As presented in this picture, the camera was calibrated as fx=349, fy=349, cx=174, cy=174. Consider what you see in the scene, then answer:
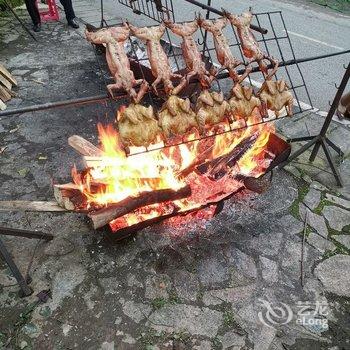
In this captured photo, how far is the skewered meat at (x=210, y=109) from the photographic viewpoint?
13.4 feet

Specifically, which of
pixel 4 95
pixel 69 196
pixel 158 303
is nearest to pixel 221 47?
pixel 69 196

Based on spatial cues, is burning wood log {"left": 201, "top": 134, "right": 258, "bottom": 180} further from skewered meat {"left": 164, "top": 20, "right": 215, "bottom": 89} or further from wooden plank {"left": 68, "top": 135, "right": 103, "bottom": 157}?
wooden plank {"left": 68, "top": 135, "right": 103, "bottom": 157}

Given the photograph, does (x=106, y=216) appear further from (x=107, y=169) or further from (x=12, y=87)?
(x=12, y=87)

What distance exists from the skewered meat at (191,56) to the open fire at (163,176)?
721 millimetres

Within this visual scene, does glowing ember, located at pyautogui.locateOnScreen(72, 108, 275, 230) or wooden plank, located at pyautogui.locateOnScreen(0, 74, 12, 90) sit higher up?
glowing ember, located at pyautogui.locateOnScreen(72, 108, 275, 230)

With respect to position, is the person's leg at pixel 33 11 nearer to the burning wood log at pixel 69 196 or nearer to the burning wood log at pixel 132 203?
the burning wood log at pixel 69 196

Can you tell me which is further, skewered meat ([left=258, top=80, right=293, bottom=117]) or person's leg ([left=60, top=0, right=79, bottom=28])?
person's leg ([left=60, top=0, right=79, bottom=28])

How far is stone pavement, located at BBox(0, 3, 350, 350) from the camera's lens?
12.0 ft

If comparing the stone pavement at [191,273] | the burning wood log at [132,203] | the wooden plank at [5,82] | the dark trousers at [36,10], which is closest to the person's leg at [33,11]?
the dark trousers at [36,10]

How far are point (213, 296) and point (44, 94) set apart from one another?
562cm

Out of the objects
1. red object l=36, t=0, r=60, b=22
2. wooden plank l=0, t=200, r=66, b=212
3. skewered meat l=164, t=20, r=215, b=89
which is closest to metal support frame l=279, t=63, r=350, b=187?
skewered meat l=164, t=20, r=215, b=89

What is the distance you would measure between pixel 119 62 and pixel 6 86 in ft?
15.2

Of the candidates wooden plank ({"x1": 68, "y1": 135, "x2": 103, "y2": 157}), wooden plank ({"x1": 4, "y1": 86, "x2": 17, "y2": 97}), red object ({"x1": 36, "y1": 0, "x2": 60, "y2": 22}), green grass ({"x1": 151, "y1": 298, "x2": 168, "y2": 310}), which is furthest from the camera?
red object ({"x1": 36, "y1": 0, "x2": 60, "y2": 22})

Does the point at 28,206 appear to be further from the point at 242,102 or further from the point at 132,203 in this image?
the point at 242,102
